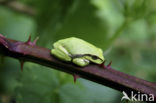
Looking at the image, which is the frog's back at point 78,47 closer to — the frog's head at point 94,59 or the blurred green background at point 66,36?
the frog's head at point 94,59

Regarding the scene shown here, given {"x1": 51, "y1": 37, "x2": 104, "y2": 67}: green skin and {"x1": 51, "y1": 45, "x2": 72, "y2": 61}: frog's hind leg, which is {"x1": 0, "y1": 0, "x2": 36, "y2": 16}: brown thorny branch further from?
{"x1": 51, "y1": 45, "x2": 72, "y2": 61}: frog's hind leg

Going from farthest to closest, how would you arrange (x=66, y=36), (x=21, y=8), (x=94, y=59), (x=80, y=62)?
(x=21, y=8)
(x=66, y=36)
(x=94, y=59)
(x=80, y=62)

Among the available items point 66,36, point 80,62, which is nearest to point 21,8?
point 66,36

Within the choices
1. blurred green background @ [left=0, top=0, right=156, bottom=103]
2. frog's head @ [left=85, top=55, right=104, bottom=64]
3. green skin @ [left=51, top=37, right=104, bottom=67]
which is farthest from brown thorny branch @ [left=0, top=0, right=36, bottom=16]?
frog's head @ [left=85, top=55, right=104, bottom=64]

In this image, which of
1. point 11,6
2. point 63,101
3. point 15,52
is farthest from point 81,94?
point 11,6

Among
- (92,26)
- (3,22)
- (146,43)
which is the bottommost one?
(3,22)

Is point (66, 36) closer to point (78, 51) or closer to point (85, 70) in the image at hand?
point (78, 51)

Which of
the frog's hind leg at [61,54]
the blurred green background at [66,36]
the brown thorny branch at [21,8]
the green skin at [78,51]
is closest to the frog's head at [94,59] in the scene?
the green skin at [78,51]

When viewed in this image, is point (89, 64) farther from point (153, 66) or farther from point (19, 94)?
point (153, 66)
